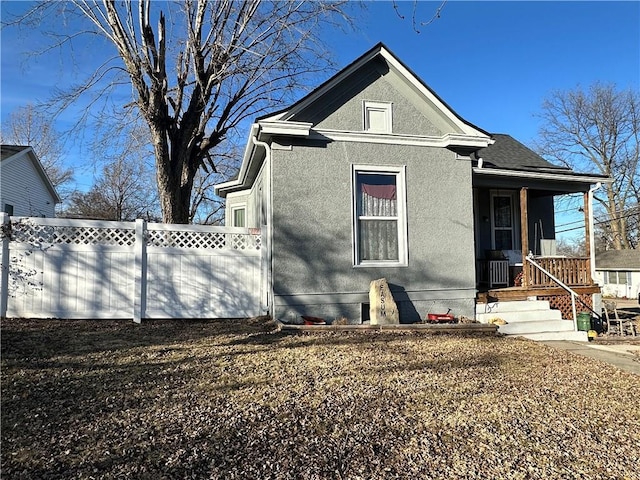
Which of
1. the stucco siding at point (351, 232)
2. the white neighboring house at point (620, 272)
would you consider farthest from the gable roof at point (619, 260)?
the stucco siding at point (351, 232)

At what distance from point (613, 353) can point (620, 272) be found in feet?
101

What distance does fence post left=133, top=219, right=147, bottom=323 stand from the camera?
709 cm

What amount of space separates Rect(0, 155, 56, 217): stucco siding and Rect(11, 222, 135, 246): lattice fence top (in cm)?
1180

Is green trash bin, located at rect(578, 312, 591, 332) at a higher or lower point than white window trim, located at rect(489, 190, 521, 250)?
lower

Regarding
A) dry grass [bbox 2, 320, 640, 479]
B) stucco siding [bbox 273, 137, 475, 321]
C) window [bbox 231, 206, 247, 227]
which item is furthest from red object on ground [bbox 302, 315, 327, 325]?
window [bbox 231, 206, 247, 227]

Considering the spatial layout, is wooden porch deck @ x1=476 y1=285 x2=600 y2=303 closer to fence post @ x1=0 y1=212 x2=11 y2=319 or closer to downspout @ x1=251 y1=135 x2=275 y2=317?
downspout @ x1=251 y1=135 x2=275 y2=317

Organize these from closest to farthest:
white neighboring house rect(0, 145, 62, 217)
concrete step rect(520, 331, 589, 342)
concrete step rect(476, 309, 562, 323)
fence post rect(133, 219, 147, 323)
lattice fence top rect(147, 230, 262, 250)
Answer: fence post rect(133, 219, 147, 323) → lattice fence top rect(147, 230, 262, 250) → concrete step rect(520, 331, 589, 342) → concrete step rect(476, 309, 562, 323) → white neighboring house rect(0, 145, 62, 217)

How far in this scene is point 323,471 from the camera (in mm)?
2572

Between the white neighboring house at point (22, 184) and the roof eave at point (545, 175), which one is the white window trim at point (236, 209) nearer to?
the roof eave at point (545, 175)

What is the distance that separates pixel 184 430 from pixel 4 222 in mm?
5719

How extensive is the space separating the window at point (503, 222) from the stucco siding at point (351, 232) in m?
3.06

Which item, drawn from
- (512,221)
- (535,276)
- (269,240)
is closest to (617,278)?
(512,221)

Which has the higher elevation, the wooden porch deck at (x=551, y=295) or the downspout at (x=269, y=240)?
the downspout at (x=269, y=240)

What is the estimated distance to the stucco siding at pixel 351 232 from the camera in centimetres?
743
